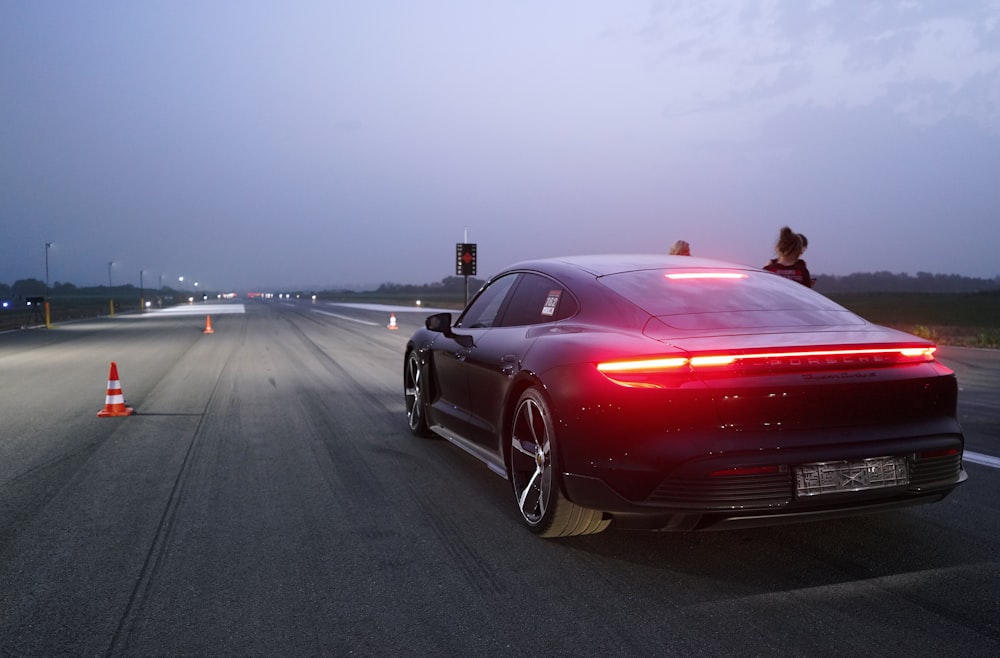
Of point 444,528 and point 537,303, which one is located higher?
point 537,303

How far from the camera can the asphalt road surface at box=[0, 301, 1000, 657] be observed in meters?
3.12

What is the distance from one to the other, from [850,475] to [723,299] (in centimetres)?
126

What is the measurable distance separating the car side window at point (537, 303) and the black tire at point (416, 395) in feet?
5.53

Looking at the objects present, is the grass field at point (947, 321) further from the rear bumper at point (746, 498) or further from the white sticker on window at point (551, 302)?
the rear bumper at point (746, 498)

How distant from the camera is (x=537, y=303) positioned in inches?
202

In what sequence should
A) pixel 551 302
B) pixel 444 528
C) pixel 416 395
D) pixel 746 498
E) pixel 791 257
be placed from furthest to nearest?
1. pixel 791 257
2. pixel 416 395
3. pixel 551 302
4. pixel 444 528
5. pixel 746 498

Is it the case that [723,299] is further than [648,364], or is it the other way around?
[723,299]

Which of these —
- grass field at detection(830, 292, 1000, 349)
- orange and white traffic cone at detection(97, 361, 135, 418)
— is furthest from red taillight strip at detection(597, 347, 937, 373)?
grass field at detection(830, 292, 1000, 349)

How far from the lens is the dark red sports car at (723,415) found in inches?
138

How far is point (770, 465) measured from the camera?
3.47m

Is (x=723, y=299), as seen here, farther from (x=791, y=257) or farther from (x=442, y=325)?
(x=791, y=257)

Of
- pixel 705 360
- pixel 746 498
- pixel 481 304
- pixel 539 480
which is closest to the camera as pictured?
pixel 746 498

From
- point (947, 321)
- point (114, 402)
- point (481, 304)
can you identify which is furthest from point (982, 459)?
point (947, 321)

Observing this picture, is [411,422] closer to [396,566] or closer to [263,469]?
[263,469]
